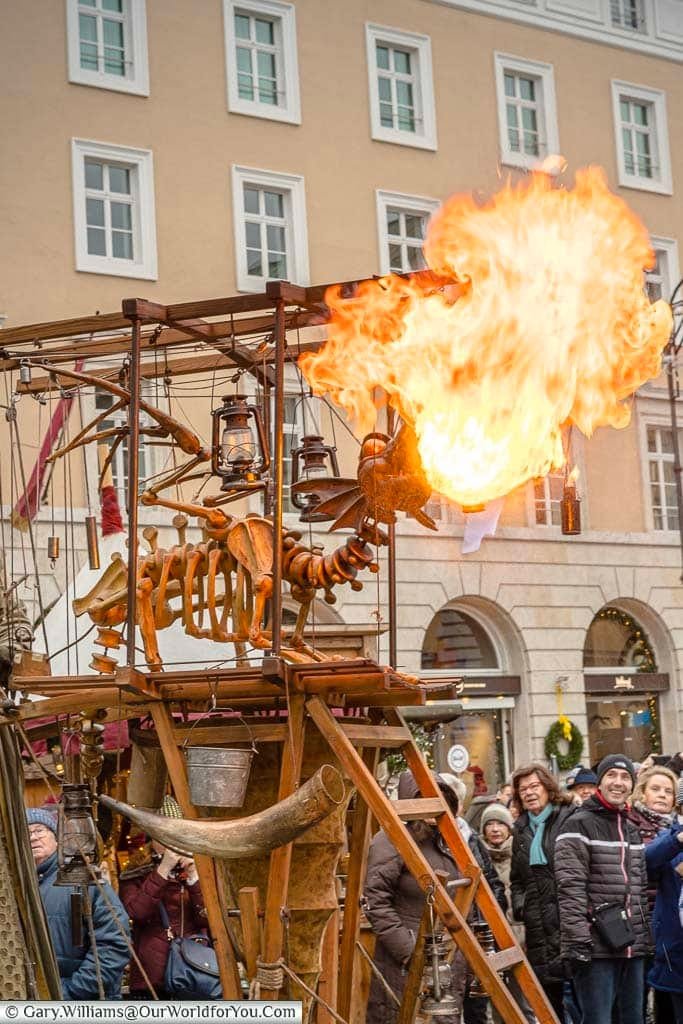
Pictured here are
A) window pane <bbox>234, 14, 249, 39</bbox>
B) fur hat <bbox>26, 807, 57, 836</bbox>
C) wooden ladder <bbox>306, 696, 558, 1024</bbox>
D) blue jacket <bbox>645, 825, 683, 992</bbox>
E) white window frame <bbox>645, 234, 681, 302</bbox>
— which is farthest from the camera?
white window frame <bbox>645, 234, 681, 302</bbox>

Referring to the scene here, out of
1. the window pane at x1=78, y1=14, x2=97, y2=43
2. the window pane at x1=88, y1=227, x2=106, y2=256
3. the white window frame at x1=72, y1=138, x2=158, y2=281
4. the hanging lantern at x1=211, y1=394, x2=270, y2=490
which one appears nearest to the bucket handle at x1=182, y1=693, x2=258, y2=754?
the hanging lantern at x1=211, y1=394, x2=270, y2=490

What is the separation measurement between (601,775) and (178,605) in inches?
154

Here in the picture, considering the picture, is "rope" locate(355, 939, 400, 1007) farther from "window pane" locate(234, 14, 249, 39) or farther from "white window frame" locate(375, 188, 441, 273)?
"window pane" locate(234, 14, 249, 39)

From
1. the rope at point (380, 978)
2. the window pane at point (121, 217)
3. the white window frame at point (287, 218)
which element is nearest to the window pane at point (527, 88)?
the white window frame at point (287, 218)

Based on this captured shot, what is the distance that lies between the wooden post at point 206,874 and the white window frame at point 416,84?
64.3 feet

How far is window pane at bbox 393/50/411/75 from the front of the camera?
2600 centimetres

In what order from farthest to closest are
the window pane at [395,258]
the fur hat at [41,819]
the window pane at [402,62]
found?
the window pane at [402,62]
the window pane at [395,258]
the fur hat at [41,819]

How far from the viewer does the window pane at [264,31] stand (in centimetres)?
2468

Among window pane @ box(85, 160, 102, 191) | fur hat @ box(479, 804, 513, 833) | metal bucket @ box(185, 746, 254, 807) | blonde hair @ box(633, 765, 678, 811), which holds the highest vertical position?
window pane @ box(85, 160, 102, 191)

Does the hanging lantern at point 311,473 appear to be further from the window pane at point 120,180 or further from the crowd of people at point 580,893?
the window pane at point 120,180

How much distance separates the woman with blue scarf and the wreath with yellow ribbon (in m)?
15.8

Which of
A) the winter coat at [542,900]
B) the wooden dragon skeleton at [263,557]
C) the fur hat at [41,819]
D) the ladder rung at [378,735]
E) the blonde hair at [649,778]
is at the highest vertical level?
the wooden dragon skeleton at [263,557]

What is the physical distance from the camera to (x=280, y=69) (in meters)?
24.7

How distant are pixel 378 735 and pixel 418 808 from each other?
14.3 inches
